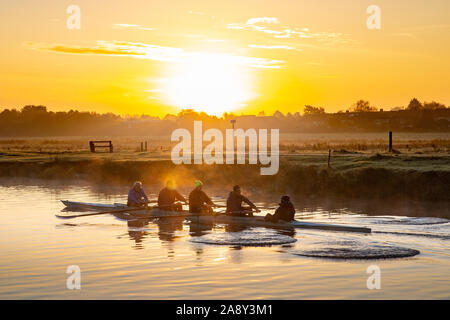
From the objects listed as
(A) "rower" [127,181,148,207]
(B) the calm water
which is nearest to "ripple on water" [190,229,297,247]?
(B) the calm water

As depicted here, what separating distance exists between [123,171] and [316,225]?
92.5 ft

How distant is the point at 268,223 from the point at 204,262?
6.19 m

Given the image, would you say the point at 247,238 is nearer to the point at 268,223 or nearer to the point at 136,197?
the point at 268,223

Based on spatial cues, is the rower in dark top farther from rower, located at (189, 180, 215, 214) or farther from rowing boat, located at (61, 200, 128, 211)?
rowing boat, located at (61, 200, 128, 211)

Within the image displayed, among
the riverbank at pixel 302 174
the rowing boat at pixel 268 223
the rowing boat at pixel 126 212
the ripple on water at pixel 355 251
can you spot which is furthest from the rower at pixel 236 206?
the riverbank at pixel 302 174

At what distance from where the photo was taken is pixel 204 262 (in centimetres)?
1889

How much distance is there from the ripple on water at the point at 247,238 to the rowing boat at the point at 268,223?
513 millimetres

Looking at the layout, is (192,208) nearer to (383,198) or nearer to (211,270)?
(211,270)

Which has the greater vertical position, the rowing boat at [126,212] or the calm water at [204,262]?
the rowing boat at [126,212]

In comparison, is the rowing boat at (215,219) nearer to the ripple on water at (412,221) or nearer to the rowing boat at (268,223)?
the rowing boat at (268,223)

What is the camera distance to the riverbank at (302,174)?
3684cm

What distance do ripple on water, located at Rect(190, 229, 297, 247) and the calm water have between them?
77 mm

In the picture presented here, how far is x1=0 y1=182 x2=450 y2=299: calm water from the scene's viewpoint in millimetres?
15742

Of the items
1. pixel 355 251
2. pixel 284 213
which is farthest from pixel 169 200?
pixel 355 251
